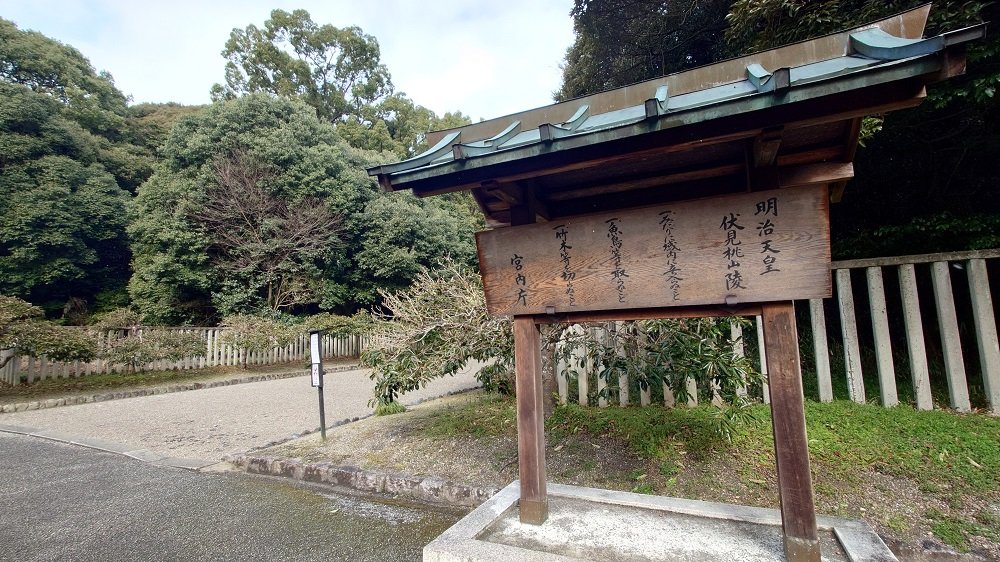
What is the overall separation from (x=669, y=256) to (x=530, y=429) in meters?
1.34

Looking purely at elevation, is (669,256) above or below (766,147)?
below

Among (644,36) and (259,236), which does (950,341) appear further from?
(259,236)

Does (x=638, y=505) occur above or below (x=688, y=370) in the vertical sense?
below

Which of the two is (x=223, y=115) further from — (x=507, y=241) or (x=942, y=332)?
(x=942, y=332)

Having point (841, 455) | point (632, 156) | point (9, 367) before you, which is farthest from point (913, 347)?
point (9, 367)

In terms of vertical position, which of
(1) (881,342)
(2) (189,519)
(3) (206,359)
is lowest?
(2) (189,519)

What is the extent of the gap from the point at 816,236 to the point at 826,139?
0.54m

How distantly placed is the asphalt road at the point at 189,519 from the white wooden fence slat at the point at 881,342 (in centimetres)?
424

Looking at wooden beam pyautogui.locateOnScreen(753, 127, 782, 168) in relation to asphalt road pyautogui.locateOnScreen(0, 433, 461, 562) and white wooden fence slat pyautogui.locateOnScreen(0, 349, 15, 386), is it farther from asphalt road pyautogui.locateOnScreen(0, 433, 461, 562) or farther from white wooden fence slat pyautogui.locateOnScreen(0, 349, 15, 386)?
white wooden fence slat pyautogui.locateOnScreen(0, 349, 15, 386)

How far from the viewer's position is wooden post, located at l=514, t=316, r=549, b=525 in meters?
2.67

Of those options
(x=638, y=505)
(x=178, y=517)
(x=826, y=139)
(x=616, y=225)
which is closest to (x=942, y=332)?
(x=826, y=139)

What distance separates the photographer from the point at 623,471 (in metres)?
3.78

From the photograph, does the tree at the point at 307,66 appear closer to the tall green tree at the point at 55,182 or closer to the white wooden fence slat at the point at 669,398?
the tall green tree at the point at 55,182

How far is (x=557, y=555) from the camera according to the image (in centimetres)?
218
